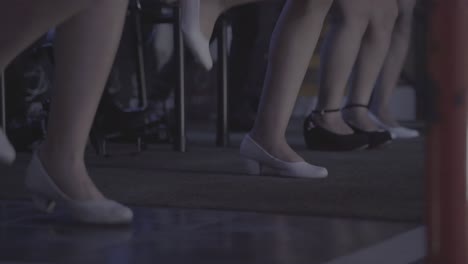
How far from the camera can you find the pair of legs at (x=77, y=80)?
1.43 m

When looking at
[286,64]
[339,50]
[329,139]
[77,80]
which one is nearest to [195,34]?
[286,64]

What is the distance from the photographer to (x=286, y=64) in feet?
7.02

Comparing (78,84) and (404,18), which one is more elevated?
(78,84)

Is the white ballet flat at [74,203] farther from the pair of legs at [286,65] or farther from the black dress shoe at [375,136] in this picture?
the black dress shoe at [375,136]

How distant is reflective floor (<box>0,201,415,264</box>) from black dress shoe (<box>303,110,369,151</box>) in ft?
4.39

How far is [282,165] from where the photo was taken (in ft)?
7.06

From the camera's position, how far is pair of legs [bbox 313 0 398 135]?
2770 millimetres

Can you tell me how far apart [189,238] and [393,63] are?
2.57 m

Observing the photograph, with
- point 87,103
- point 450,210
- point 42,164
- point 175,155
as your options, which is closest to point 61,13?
point 87,103

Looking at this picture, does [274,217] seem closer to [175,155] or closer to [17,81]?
[175,155]

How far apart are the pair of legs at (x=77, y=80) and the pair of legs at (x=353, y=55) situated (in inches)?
55.2

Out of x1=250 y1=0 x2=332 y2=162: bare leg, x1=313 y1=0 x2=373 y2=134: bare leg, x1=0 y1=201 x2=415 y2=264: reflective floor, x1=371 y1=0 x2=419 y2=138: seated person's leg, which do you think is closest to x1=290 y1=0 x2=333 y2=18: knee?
Result: x1=250 y1=0 x2=332 y2=162: bare leg

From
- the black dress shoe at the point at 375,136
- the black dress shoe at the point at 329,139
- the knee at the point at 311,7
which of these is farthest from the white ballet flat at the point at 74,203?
the black dress shoe at the point at 375,136

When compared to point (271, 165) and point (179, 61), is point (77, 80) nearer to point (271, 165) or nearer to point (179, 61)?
point (271, 165)
